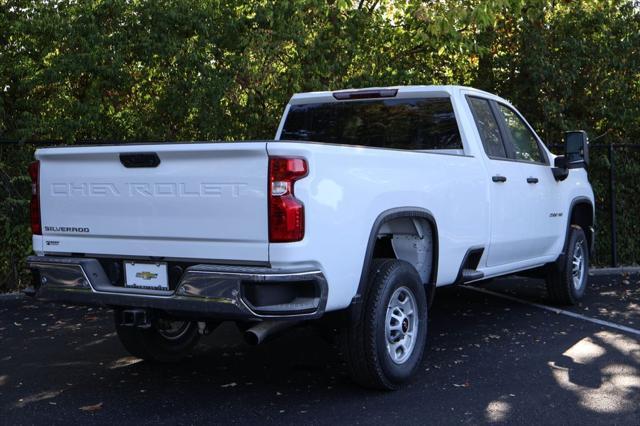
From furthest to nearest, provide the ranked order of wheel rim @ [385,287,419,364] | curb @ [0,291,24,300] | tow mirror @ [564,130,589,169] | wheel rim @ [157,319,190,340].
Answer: curb @ [0,291,24,300] < tow mirror @ [564,130,589,169] < wheel rim @ [157,319,190,340] < wheel rim @ [385,287,419,364]

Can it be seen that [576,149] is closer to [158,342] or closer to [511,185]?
[511,185]

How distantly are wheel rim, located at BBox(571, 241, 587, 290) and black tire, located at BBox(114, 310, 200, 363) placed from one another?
4169 mm

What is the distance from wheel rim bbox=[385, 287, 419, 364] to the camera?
205 inches

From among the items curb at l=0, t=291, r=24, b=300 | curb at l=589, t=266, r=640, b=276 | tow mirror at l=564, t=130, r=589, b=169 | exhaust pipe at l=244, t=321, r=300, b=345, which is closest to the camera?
exhaust pipe at l=244, t=321, r=300, b=345

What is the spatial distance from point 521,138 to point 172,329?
3.62 meters

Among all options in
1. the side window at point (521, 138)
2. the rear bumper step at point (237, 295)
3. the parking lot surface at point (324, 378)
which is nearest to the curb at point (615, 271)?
the parking lot surface at point (324, 378)

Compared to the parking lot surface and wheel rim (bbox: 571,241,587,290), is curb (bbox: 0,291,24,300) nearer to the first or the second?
the parking lot surface

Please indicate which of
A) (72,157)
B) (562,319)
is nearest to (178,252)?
(72,157)

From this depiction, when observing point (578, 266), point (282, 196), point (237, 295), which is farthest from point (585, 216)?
point (237, 295)

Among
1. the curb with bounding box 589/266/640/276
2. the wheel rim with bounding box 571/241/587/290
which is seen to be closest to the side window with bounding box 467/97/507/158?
the wheel rim with bounding box 571/241/587/290

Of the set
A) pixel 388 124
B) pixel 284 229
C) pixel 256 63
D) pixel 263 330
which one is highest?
pixel 256 63


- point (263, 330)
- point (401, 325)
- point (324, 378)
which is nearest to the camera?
point (263, 330)

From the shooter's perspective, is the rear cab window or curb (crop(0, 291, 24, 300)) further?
curb (crop(0, 291, 24, 300))

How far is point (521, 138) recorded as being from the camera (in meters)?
7.35
